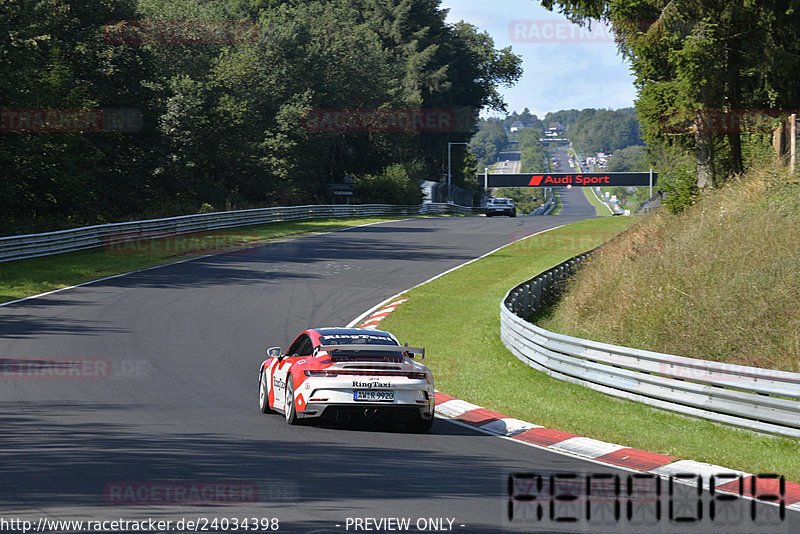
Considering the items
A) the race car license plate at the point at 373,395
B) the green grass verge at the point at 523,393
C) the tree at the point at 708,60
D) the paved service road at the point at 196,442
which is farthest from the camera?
the tree at the point at 708,60

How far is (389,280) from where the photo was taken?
104ft

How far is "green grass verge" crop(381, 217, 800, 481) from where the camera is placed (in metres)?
11.2

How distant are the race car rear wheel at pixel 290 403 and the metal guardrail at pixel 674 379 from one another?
5444 mm

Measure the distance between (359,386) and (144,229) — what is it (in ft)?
98.1

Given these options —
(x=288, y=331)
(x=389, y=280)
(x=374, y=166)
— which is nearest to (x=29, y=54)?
(x=389, y=280)

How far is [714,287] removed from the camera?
1836cm

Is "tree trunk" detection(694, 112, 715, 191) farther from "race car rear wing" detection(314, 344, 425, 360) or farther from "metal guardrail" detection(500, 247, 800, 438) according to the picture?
"race car rear wing" detection(314, 344, 425, 360)

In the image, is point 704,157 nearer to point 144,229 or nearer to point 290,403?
point 144,229

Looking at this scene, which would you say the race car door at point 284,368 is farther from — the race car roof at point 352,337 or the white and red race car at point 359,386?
the race car roof at point 352,337

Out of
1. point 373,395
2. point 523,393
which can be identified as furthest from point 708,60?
point 373,395

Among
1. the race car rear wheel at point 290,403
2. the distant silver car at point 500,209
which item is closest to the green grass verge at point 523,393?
the race car rear wheel at point 290,403

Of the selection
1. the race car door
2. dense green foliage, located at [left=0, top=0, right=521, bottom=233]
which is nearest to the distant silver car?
dense green foliage, located at [left=0, top=0, right=521, bottom=233]

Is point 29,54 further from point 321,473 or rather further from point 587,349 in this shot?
A: point 321,473

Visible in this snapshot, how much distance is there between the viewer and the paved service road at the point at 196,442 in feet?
25.1
